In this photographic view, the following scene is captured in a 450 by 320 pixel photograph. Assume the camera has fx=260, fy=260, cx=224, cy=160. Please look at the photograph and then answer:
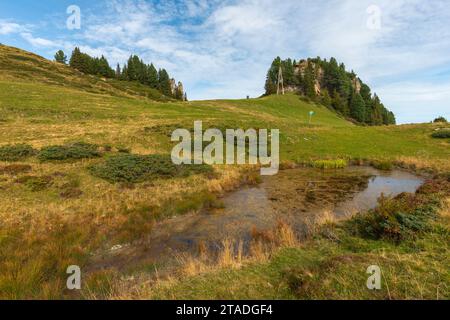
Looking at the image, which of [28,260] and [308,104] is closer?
[28,260]

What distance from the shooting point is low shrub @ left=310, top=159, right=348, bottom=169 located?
2577 centimetres

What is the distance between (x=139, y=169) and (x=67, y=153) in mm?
6601

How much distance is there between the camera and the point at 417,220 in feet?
30.2

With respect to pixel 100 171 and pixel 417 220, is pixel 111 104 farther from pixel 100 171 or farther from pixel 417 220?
pixel 417 220

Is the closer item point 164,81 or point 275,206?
point 275,206

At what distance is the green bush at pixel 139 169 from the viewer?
17.7 metres

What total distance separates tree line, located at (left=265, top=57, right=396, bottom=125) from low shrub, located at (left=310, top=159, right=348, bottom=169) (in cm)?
7676

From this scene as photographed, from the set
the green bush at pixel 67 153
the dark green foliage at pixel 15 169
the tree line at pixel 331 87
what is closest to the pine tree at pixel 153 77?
the tree line at pixel 331 87

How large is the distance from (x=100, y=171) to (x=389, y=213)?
16953mm

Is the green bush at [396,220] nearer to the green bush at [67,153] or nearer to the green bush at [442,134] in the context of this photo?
the green bush at [67,153]

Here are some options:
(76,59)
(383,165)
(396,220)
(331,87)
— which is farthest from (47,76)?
(331,87)

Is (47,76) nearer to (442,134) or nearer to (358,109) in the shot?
(442,134)

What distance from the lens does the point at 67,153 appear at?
67.5 ft
